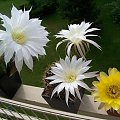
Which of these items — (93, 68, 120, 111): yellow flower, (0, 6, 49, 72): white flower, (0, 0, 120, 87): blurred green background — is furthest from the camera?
(0, 0, 120, 87): blurred green background

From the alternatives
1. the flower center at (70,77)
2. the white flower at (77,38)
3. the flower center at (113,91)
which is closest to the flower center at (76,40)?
the white flower at (77,38)

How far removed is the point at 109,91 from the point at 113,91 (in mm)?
18

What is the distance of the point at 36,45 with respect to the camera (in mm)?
1526

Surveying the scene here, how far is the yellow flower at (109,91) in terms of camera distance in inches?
63.4

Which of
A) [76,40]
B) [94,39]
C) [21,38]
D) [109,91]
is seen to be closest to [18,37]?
[21,38]

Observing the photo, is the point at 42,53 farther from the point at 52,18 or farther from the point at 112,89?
the point at 52,18

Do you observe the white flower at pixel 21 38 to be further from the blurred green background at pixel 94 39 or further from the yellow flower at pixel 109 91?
the blurred green background at pixel 94 39

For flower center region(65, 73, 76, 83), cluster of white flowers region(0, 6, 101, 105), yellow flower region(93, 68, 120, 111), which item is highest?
cluster of white flowers region(0, 6, 101, 105)

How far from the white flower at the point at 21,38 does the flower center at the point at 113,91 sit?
345 millimetres

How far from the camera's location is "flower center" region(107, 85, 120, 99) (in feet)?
5.29

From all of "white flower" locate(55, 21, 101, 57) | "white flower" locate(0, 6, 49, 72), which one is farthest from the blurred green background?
"white flower" locate(0, 6, 49, 72)

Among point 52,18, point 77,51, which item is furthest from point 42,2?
point 77,51

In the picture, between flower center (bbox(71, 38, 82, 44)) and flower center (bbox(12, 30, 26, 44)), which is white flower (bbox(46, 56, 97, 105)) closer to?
flower center (bbox(71, 38, 82, 44))

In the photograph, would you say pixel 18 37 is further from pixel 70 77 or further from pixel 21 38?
pixel 70 77
